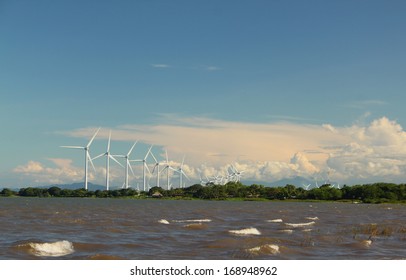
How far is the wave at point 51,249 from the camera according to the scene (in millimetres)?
34125

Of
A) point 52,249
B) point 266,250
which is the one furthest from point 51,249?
point 266,250

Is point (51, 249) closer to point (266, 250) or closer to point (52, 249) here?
point (52, 249)

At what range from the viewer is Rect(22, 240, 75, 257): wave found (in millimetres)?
34125

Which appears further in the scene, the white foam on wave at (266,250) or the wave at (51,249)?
the white foam on wave at (266,250)

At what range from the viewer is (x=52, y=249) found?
35.8 meters

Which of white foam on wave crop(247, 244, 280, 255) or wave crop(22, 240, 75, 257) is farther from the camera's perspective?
white foam on wave crop(247, 244, 280, 255)

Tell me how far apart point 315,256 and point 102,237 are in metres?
17.8

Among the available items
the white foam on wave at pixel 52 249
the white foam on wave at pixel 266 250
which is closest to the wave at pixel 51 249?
the white foam on wave at pixel 52 249

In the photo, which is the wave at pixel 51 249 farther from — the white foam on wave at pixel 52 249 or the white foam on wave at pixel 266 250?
the white foam on wave at pixel 266 250

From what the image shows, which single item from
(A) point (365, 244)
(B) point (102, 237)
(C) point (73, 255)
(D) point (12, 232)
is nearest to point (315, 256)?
(A) point (365, 244)

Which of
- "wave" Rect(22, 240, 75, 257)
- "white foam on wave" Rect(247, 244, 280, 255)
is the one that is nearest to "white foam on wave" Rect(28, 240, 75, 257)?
"wave" Rect(22, 240, 75, 257)

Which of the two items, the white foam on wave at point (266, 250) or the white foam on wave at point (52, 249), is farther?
the white foam on wave at point (266, 250)

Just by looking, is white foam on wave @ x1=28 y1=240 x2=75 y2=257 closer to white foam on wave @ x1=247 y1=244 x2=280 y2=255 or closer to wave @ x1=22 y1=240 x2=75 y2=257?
wave @ x1=22 y1=240 x2=75 y2=257
